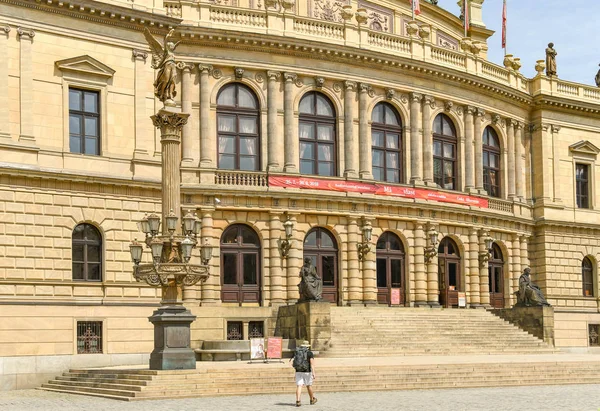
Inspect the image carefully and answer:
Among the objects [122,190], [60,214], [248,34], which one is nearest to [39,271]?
[60,214]

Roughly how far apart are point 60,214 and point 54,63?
6.27 meters

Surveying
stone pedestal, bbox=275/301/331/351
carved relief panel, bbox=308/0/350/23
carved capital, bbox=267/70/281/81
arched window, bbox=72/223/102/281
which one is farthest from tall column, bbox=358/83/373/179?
arched window, bbox=72/223/102/281

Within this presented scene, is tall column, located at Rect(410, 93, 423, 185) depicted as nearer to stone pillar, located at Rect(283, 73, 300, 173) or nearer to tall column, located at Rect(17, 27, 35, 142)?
stone pillar, located at Rect(283, 73, 300, 173)

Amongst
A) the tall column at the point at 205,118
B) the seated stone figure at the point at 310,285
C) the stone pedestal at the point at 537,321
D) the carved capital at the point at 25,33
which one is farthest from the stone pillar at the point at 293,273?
the carved capital at the point at 25,33

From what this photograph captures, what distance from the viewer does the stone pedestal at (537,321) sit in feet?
166

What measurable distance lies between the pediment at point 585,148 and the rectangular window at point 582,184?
2.73 ft

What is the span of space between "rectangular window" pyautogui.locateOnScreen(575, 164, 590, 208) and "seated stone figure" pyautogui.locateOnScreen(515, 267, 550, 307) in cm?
1257

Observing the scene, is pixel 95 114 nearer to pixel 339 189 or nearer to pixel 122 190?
pixel 122 190

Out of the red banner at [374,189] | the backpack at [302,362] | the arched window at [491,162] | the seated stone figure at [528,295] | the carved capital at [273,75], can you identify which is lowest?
the backpack at [302,362]

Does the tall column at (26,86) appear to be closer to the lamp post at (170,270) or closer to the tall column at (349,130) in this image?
the lamp post at (170,270)

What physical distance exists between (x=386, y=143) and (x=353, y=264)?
22.7ft

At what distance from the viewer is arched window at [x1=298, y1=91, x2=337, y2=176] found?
168 feet

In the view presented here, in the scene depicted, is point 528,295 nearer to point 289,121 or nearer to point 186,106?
point 289,121

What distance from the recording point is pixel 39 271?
1620 inches
